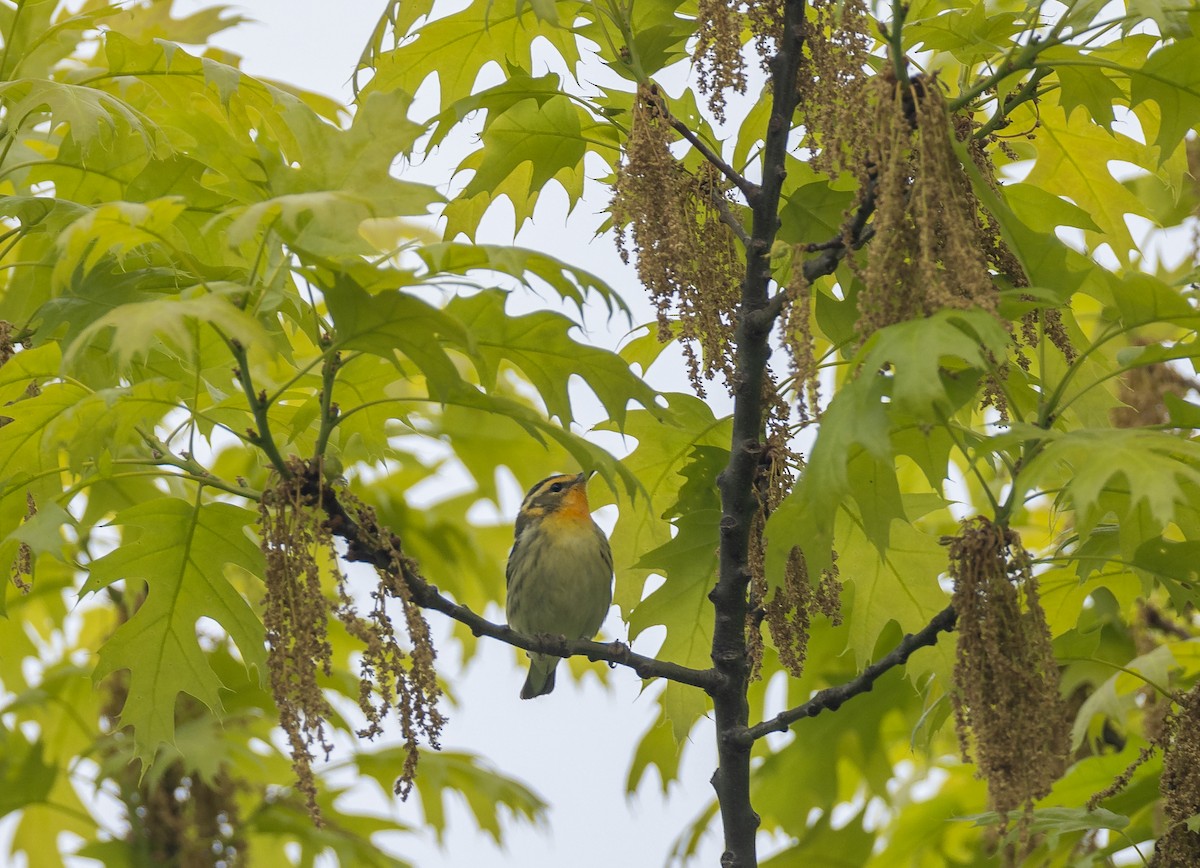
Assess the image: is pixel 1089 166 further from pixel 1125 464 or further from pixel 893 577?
pixel 1125 464

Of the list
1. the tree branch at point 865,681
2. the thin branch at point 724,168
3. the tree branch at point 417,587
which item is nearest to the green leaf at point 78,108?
the tree branch at point 417,587

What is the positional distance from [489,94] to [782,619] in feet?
4.96

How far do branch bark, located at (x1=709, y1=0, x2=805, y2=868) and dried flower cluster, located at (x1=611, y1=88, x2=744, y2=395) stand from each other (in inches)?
2.7

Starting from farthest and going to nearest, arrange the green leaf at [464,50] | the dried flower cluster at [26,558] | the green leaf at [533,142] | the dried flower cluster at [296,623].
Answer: the green leaf at [464,50]
the green leaf at [533,142]
the dried flower cluster at [26,558]
the dried flower cluster at [296,623]

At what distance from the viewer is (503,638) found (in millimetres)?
3088

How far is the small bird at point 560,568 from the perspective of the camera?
5777 millimetres

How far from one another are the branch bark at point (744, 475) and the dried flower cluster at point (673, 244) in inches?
2.7

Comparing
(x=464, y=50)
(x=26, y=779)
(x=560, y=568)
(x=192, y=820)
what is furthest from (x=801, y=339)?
(x=26, y=779)

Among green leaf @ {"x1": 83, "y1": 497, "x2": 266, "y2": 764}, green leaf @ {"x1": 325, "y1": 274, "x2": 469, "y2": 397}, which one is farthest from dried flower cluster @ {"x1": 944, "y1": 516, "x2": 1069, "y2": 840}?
green leaf @ {"x1": 83, "y1": 497, "x2": 266, "y2": 764}

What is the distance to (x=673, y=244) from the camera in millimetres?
2820

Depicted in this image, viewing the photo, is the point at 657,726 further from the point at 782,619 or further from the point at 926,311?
the point at 926,311

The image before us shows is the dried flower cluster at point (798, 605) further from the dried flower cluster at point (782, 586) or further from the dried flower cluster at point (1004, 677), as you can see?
the dried flower cluster at point (1004, 677)

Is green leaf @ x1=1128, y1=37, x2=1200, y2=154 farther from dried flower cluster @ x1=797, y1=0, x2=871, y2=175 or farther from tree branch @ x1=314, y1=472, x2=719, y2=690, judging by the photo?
tree branch @ x1=314, y1=472, x2=719, y2=690

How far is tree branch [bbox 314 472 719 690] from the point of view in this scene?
2863 mm
